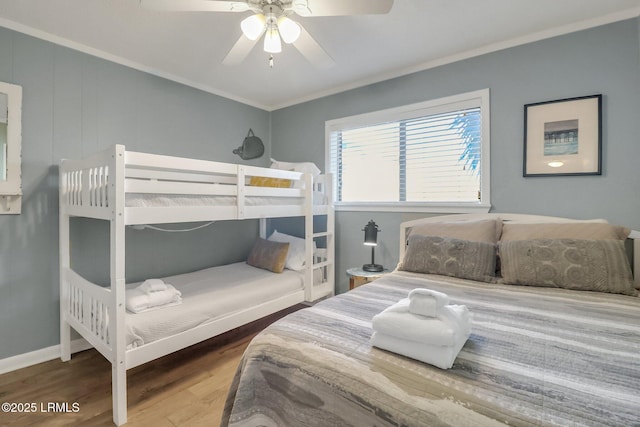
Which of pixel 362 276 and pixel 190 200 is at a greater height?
pixel 190 200

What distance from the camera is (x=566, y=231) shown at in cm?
180

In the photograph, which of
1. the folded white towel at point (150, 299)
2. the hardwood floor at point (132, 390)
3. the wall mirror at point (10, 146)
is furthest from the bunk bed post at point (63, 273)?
the folded white towel at point (150, 299)

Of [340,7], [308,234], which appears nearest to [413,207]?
[308,234]

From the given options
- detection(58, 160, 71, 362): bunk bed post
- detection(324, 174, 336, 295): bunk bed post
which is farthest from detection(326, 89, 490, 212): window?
detection(58, 160, 71, 362): bunk bed post

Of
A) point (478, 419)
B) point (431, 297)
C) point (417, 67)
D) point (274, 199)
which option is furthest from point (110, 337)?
point (417, 67)

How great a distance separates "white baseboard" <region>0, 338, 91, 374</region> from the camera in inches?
79.7

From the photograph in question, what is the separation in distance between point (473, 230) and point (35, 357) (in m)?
3.23

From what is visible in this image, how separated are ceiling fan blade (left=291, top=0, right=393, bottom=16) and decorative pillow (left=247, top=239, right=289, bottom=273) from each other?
79.2 inches

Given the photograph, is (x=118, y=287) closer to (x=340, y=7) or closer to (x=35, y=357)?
(x=35, y=357)

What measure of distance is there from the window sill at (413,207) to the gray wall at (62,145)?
1.60 meters

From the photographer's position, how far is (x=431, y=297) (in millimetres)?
1002

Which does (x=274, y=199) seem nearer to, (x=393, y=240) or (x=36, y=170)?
(x=393, y=240)

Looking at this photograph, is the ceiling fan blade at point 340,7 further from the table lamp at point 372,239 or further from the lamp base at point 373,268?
the lamp base at point 373,268

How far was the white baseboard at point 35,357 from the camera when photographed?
6.64 ft
